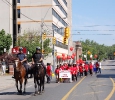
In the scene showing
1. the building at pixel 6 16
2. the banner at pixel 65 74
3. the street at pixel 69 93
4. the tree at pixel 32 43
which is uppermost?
the building at pixel 6 16

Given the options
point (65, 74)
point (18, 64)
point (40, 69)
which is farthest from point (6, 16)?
point (18, 64)

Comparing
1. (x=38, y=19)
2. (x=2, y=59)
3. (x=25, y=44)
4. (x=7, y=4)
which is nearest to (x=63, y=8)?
(x=38, y=19)

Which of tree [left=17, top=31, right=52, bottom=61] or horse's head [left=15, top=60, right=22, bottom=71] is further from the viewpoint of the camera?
tree [left=17, top=31, right=52, bottom=61]

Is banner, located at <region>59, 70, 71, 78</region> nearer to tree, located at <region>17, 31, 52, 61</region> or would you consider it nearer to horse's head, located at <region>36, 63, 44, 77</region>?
horse's head, located at <region>36, 63, 44, 77</region>

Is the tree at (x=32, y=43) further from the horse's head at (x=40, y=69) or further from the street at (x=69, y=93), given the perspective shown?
the horse's head at (x=40, y=69)

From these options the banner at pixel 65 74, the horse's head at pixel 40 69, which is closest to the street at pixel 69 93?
the horse's head at pixel 40 69

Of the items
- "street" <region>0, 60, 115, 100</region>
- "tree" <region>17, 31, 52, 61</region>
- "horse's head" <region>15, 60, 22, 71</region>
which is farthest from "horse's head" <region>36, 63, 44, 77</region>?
"tree" <region>17, 31, 52, 61</region>

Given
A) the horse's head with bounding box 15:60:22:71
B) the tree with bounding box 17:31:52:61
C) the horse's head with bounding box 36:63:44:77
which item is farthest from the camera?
the tree with bounding box 17:31:52:61

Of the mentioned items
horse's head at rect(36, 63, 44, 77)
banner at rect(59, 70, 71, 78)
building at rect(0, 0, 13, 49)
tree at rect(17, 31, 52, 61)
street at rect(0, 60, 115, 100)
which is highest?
building at rect(0, 0, 13, 49)

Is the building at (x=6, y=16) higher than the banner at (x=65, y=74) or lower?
higher

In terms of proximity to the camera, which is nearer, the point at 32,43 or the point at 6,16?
the point at 32,43

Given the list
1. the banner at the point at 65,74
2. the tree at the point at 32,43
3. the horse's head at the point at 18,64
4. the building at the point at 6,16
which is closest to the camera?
the horse's head at the point at 18,64

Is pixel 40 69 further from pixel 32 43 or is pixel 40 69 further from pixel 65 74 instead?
pixel 32 43

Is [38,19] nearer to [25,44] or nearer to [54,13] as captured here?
[54,13]
